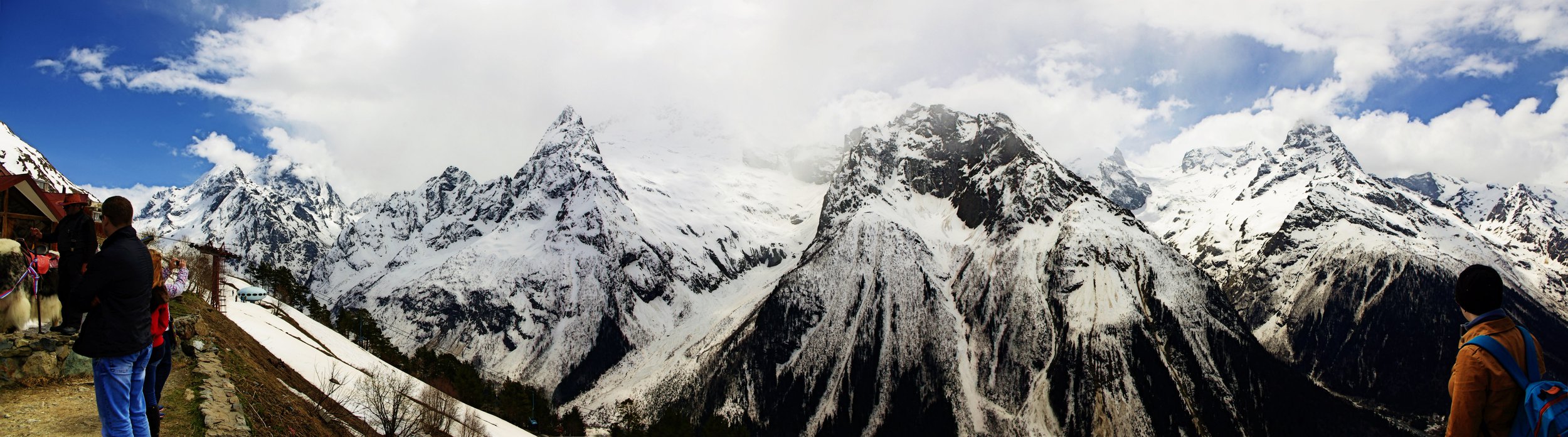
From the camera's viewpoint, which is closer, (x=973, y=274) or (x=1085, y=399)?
(x=1085, y=399)

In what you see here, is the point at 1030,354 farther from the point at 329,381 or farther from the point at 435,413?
the point at 329,381

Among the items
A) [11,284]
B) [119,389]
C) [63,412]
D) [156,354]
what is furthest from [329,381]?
[119,389]

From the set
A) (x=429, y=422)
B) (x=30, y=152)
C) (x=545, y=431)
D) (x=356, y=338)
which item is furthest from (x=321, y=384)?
(x=30, y=152)

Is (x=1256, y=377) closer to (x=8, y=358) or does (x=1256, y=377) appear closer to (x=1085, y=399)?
(x=1085, y=399)

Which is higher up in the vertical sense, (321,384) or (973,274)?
(973,274)

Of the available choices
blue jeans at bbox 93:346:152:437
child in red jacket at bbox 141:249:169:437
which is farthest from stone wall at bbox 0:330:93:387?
blue jeans at bbox 93:346:152:437

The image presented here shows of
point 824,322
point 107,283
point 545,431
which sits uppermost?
point 824,322
